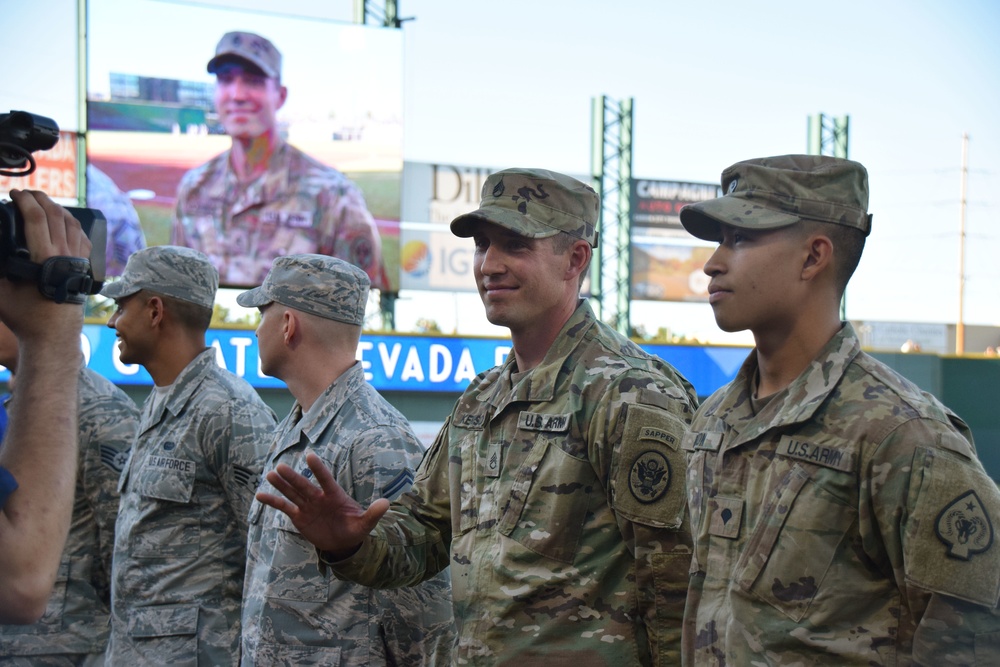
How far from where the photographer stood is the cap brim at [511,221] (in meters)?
2.78

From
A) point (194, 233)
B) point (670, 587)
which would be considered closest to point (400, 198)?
point (194, 233)

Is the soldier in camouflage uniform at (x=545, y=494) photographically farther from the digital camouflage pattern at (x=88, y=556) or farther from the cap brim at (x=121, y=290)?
the cap brim at (x=121, y=290)

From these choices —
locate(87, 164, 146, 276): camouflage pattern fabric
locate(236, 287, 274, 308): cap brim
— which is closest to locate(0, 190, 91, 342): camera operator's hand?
locate(236, 287, 274, 308): cap brim

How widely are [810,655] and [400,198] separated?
15.9 meters

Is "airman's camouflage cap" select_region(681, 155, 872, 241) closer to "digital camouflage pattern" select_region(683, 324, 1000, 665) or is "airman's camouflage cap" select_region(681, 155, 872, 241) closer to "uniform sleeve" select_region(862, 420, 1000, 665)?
"digital camouflage pattern" select_region(683, 324, 1000, 665)

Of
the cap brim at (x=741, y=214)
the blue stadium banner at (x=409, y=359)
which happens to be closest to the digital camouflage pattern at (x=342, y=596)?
the cap brim at (x=741, y=214)

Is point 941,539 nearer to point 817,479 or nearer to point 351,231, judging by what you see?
point 817,479

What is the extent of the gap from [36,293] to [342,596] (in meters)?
1.53

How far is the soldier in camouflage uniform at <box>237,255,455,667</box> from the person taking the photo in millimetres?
3189

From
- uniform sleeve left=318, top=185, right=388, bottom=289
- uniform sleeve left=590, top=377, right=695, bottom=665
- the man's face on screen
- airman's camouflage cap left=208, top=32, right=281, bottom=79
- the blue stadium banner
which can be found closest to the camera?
uniform sleeve left=590, top=377, right=695, bottom=665

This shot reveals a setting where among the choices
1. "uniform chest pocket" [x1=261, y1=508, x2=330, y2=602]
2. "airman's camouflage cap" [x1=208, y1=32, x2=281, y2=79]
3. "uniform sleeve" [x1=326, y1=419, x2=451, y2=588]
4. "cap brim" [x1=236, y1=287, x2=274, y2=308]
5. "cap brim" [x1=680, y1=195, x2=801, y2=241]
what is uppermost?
"airman's camouflage cap" [x1=208, y1=32, x2=281, y2=79]

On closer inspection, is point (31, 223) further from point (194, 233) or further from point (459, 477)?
point (194, 233)

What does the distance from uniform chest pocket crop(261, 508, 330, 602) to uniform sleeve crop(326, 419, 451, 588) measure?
46cm

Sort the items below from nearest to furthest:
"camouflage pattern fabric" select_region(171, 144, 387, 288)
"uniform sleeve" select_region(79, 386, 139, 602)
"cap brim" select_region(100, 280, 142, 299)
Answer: "uniform sleeve" select_region(79, 386, 139, 602) → "cap brim" select_region(100, 280, 142, 299) → "camouflage pattern fabric" select_region(171, 144, 387, 288)
